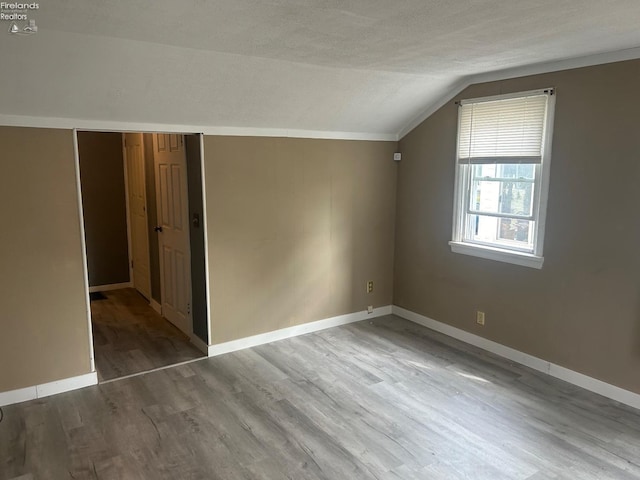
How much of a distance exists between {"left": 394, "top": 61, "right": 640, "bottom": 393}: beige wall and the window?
81 mm

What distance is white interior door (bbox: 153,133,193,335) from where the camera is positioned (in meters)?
4.18

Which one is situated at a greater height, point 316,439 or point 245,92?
point 245,92

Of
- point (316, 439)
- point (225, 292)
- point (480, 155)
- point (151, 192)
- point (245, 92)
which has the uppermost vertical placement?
point (245, 92)

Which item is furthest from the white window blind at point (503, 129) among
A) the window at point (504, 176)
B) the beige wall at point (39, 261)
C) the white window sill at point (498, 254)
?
the beige wall at point (39, 261)

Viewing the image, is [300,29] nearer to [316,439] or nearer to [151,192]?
[316,439]

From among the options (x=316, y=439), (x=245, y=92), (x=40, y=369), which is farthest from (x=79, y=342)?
(x=245, y=92)

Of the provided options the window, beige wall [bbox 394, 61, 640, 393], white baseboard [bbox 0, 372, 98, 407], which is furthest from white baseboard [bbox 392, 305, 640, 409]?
white baseboard [bbox 0, 372, 98, 407]

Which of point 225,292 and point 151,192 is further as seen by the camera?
point 151,192

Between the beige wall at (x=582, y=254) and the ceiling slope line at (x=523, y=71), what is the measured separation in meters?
0.04

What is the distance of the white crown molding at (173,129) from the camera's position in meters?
3.04

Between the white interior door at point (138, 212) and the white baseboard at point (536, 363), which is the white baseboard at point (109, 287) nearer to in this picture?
the white interior door at point (138, 212)

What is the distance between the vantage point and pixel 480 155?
4004 millimetres

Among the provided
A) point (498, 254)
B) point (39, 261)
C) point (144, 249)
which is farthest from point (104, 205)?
point (498, 254)

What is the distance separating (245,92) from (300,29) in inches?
43.8
